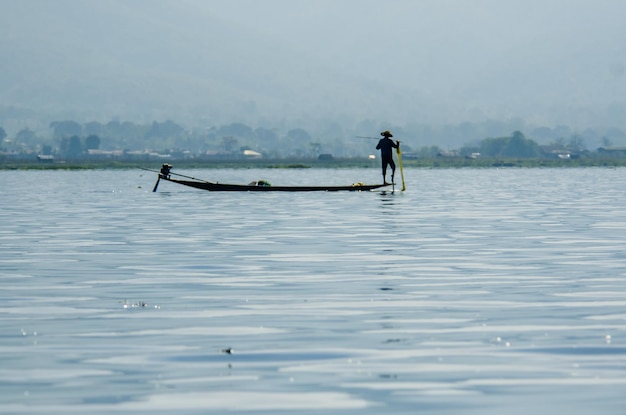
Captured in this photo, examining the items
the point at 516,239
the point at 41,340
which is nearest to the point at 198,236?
the point at 516,239

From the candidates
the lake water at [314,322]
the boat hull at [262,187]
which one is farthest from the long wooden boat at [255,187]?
the lake water at [314,322]

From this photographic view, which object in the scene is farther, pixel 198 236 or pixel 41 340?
pixel 198 236

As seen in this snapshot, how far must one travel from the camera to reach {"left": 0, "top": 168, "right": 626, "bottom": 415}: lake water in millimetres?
12383

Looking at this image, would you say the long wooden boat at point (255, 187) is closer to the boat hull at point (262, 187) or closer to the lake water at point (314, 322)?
the boat hull at point (262, 187)

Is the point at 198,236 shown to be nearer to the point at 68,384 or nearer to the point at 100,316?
the point at 100,316

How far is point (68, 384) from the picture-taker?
12922 millimetres

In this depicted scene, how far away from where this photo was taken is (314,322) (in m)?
16.9

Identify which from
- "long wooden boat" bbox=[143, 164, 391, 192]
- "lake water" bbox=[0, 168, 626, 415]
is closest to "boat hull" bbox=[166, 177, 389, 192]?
"long wooden boat" bbox=[143, 164, 391, 192]

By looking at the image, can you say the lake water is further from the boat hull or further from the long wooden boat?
the long wooden boat

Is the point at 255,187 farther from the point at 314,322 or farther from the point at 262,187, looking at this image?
the point at 314,322

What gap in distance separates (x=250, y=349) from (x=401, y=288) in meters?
6.26

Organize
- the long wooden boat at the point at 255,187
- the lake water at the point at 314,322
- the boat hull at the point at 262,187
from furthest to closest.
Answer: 1. the long wooden boat at the point at 255,187
2. the boat hull at the point at 262,187
3. the lake water at the point at 314,322

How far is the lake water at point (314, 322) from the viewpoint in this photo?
12.4 meters

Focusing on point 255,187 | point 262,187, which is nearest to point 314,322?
point 255,187
